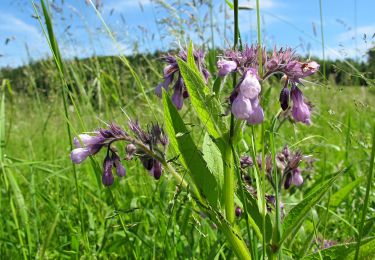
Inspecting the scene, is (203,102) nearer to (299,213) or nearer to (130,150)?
(130,150)

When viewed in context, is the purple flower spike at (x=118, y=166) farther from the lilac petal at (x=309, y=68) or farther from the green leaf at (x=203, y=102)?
the lilac petal at (x=309, y=68)

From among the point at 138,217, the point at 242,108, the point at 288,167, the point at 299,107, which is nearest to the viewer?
the point at 242,108

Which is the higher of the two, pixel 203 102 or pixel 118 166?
pixel 203 102

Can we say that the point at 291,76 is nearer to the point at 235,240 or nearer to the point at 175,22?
the point at 235,240

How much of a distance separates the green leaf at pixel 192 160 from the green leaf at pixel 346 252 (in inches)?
13.6

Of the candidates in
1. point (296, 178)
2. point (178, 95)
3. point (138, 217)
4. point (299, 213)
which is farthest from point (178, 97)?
point (138, 217)

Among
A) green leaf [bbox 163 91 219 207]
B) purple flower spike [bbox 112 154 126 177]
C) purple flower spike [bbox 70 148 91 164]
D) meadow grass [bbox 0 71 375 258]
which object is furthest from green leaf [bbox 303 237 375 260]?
purple flower spike [bbox 70 148 91 164]

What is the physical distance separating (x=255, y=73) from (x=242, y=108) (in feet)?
→ 0.39

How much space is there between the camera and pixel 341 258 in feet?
4.31

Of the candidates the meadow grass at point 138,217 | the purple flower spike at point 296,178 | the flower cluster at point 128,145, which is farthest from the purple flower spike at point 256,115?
the purple flower spike at point 296,178

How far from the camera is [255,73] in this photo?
1234 mm

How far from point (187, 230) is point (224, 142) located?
2.81ft

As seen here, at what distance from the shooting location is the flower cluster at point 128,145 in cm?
145

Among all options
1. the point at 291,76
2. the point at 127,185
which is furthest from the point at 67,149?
the point at 291,76
